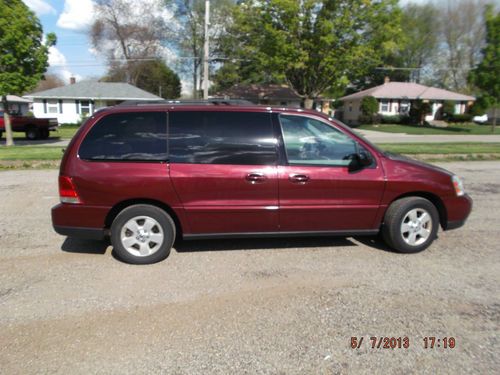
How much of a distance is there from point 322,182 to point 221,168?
1.17 meters

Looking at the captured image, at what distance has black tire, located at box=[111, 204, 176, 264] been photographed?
167 inches

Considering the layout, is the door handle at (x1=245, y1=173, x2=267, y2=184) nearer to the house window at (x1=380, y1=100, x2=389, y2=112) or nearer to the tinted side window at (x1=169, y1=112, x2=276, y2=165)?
the tinted side window at (x1=169, y1=112, x2=276, y2=165)

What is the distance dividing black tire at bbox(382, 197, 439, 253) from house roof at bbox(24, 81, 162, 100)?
35853 millimetres

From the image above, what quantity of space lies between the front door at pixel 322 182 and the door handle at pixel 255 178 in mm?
195

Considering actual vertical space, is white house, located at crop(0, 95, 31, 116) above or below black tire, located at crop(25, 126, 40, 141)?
Result: above

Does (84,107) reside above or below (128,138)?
above

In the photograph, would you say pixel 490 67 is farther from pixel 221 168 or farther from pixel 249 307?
pixel 249 307

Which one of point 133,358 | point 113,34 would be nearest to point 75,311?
point 133,358

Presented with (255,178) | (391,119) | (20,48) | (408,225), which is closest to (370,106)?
(391,119)

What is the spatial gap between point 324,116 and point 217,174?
1.50 meters

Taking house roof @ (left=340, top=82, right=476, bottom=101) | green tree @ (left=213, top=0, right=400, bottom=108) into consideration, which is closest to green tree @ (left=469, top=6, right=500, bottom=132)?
green tree @ (left=213, top=0, right=400, bottom=108)

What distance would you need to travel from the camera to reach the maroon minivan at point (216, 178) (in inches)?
166

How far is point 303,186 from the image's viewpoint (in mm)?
4340

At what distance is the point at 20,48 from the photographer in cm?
1623
